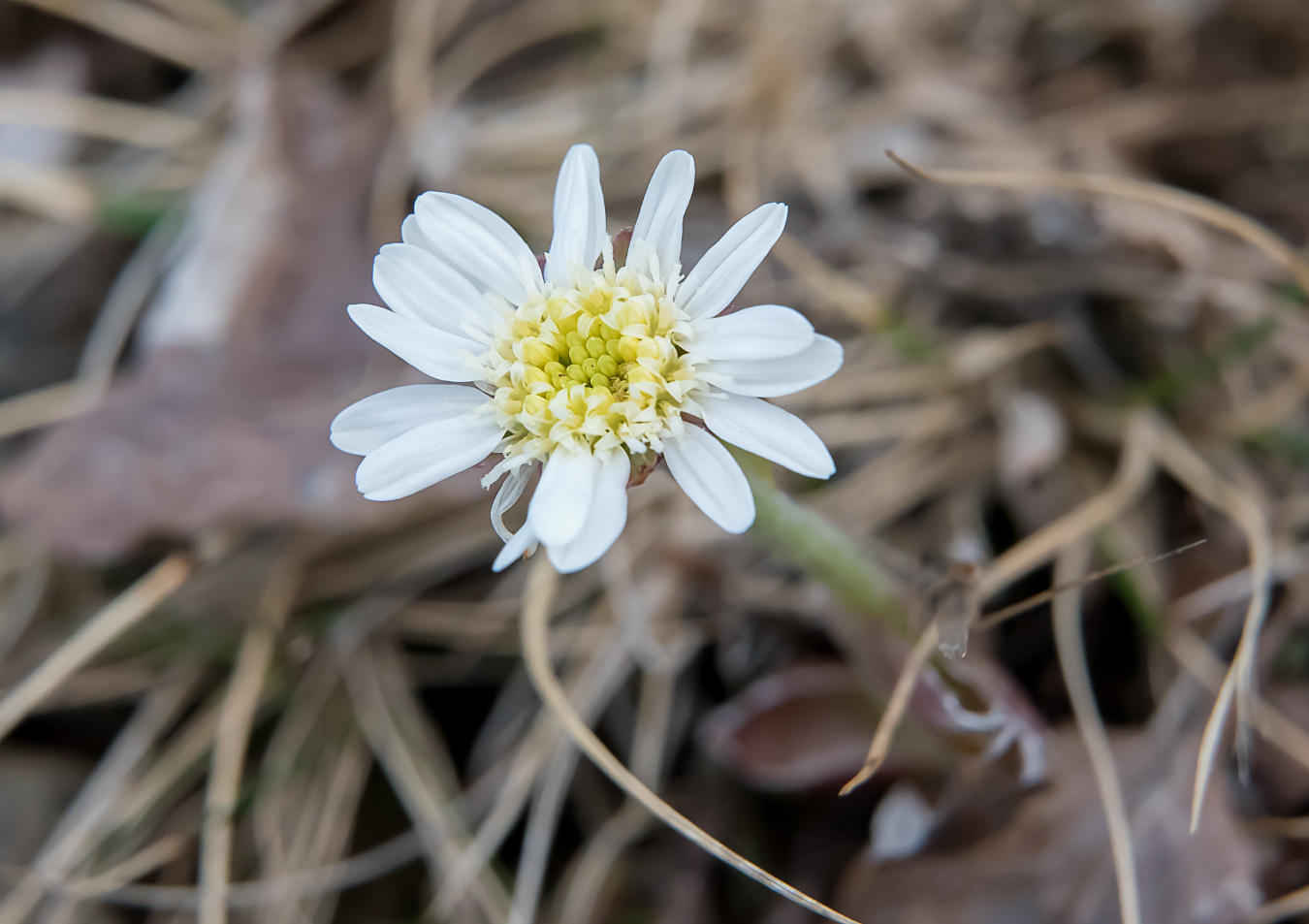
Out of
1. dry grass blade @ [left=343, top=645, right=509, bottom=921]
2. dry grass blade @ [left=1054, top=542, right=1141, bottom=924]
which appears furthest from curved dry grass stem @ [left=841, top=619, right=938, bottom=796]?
dry grass blade @ [left=343, top=645, right=509, bottom=921]

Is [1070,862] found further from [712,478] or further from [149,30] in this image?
[149,30]

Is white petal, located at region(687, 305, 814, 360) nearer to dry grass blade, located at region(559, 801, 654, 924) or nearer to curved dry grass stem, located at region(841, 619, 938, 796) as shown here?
curved dry grass stem, located at region(841, 619, 938, 796)

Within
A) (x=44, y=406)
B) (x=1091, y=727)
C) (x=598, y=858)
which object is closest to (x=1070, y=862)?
(x=1091, y=727)

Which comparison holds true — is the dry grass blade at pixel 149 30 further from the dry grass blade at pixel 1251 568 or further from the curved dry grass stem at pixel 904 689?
the dry grass blade at pixel 1251 568

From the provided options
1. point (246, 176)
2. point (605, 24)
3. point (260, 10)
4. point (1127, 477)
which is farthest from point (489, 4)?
point (1127, 477)

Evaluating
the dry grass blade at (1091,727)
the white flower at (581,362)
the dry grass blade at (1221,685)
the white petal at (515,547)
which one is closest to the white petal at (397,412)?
the white flower at (581,362)
